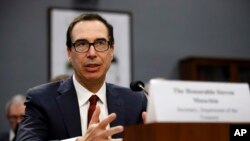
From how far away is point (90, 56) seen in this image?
206 cm

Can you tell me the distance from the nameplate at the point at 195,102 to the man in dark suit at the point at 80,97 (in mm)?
687

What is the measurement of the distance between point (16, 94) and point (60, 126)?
338 centimetres

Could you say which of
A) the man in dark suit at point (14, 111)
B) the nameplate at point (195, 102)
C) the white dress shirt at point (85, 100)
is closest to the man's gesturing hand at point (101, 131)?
the nameplate at point (195, 102)

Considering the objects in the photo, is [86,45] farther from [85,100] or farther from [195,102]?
[195,102]

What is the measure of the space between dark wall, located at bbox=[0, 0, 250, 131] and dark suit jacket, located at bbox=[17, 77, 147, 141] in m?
3.17

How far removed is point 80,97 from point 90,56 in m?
0.21

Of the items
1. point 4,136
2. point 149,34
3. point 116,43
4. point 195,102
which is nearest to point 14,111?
point 4,136

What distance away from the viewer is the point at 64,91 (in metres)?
2.14

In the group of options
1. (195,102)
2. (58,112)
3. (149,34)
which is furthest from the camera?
(149,34)

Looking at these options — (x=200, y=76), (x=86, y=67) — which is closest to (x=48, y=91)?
(x=86, y=67)

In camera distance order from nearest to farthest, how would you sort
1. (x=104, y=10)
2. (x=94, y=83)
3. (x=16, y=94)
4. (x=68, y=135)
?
(x=68, y=135)
(x=94, y=83)
(x=16, y=94)
(x=104, y=10)

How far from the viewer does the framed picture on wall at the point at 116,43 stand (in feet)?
17.5

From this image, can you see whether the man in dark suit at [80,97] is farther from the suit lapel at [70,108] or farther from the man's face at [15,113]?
the man's face at [15,113]

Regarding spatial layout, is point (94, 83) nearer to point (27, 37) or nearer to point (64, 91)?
point (64, 91)
